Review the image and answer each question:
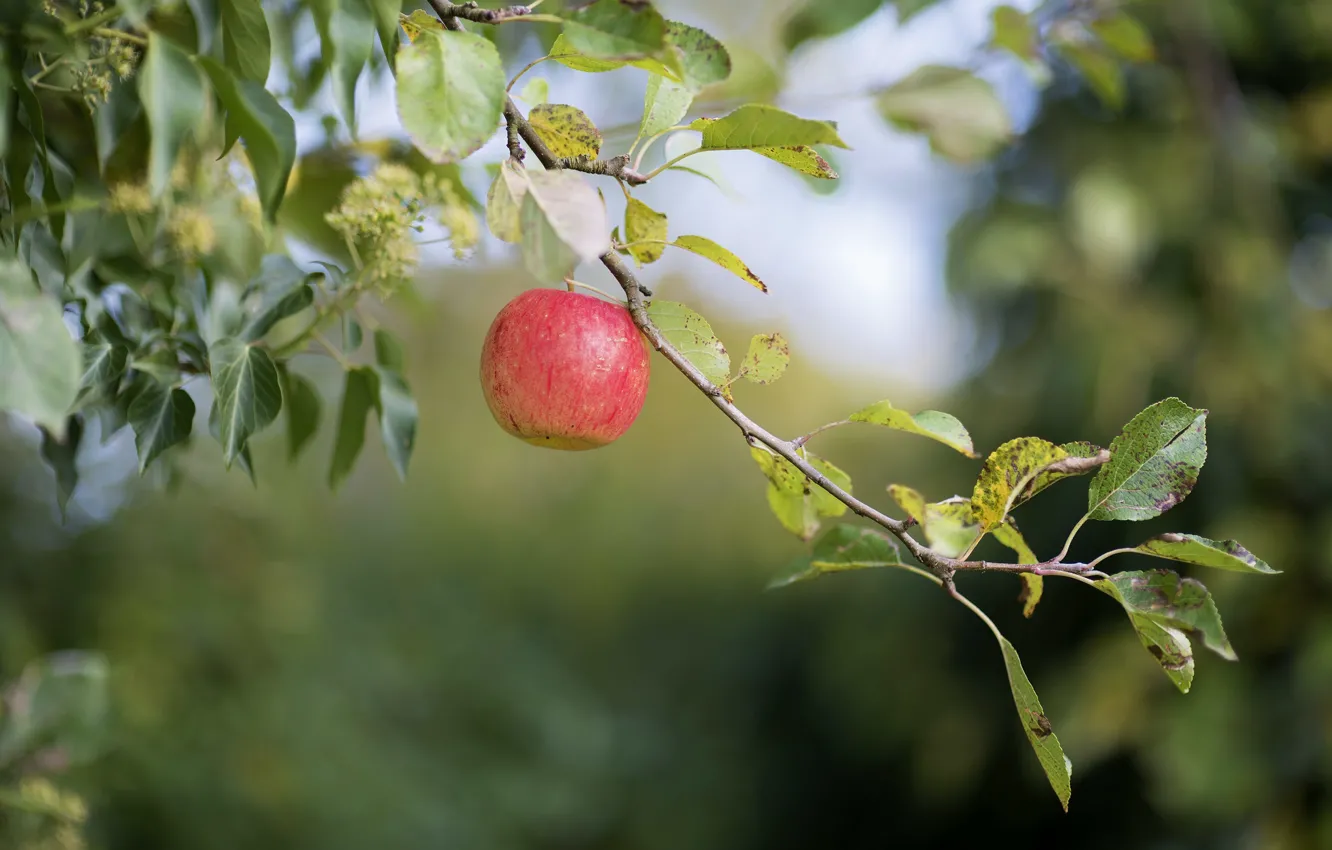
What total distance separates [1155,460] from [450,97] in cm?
38

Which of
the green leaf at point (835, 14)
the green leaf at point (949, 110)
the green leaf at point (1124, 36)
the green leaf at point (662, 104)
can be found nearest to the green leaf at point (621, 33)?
the green leaf at point (662, 104)

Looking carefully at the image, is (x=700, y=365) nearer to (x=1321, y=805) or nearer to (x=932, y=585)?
(x=1321, y=805)

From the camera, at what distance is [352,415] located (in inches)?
27.7

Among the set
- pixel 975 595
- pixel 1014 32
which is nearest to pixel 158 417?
pixel 1014 32

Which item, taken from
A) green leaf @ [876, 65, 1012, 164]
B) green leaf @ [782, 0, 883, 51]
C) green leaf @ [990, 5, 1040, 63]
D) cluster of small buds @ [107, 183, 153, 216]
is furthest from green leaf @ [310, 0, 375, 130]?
green leaf @ [990, 5, 1040, 63]

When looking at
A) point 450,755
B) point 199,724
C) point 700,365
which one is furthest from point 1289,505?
point 450,755

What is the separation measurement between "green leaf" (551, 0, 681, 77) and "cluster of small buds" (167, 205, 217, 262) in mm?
382

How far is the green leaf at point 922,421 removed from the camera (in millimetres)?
513

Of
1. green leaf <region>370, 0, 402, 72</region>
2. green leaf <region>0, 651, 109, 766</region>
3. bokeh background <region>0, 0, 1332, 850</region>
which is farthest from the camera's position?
bokeh background <region>0, 0, 1332, 850</region>

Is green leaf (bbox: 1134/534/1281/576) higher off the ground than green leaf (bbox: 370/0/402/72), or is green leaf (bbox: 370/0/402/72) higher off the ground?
green leaf (bbox: 370/0/402/72)

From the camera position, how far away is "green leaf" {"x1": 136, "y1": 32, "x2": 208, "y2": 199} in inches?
16.3

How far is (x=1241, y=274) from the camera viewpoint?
1653mm

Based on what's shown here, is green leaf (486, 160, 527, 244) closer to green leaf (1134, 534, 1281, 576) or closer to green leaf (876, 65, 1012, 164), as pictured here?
green leaf (1134, 534, 1281, 576)

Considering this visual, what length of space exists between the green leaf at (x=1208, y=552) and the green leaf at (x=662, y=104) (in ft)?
1.06
